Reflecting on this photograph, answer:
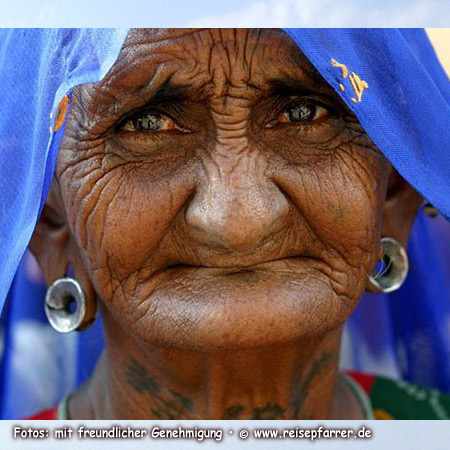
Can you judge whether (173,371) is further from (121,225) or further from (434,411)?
(434,411)

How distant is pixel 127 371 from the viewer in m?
2.06

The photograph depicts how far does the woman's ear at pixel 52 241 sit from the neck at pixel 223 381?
20 cm

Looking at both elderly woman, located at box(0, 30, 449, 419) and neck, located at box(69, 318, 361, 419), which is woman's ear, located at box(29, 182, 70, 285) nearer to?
elderly woman, located at box(0, 30, 449, 419)

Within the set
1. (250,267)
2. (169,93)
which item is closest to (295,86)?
(169,93)

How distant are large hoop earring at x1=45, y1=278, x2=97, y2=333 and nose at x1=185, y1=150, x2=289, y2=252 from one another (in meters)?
0.40

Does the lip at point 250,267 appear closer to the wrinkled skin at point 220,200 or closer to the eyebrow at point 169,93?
the wrinkled skin at point 220,200

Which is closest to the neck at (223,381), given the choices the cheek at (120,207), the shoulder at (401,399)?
the cheek at (120,207)

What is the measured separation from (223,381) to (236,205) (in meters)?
0.48

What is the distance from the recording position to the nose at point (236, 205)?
1.65 meters

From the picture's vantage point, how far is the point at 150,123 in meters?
1.76

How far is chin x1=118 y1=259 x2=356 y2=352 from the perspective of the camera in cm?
171

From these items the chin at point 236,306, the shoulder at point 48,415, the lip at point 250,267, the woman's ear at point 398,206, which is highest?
the woman's ear at point 398,206

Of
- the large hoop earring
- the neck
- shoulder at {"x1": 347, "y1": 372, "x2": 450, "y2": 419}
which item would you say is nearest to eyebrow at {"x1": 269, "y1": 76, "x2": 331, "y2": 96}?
the neck

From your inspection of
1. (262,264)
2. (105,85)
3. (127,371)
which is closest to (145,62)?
(105,85)
